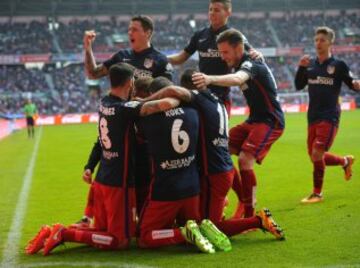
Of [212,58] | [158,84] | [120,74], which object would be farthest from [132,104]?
[212,58]

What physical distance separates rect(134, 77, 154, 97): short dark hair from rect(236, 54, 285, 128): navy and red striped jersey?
42.1 inches

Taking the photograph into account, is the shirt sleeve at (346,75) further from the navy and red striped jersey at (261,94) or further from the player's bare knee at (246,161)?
the player's bare knee at (246,161)

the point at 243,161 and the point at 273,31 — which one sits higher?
the point at 273,31

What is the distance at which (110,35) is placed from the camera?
188 ft

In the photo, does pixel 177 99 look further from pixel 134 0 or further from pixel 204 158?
pixel 134 0

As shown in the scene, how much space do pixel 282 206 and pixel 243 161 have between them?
137 centimetres

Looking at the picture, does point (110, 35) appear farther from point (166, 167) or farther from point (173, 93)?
point (166, 167)

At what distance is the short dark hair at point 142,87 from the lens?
662cm

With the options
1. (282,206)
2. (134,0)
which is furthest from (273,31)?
(282,206)

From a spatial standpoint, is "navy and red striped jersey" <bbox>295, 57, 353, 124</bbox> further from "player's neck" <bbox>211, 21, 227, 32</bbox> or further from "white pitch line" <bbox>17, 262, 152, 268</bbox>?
"white pitch line" <bbox>17, 262, 152, 268</bbox>

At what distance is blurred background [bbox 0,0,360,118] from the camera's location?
5241 cm

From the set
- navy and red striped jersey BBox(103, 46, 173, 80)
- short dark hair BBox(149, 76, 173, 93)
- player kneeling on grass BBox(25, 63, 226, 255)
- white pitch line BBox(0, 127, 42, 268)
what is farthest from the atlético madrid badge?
white pitch line BBox(0, 127, 42, 268)

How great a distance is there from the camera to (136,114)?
588 centimetres

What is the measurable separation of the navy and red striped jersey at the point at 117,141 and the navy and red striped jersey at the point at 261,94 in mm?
1595
